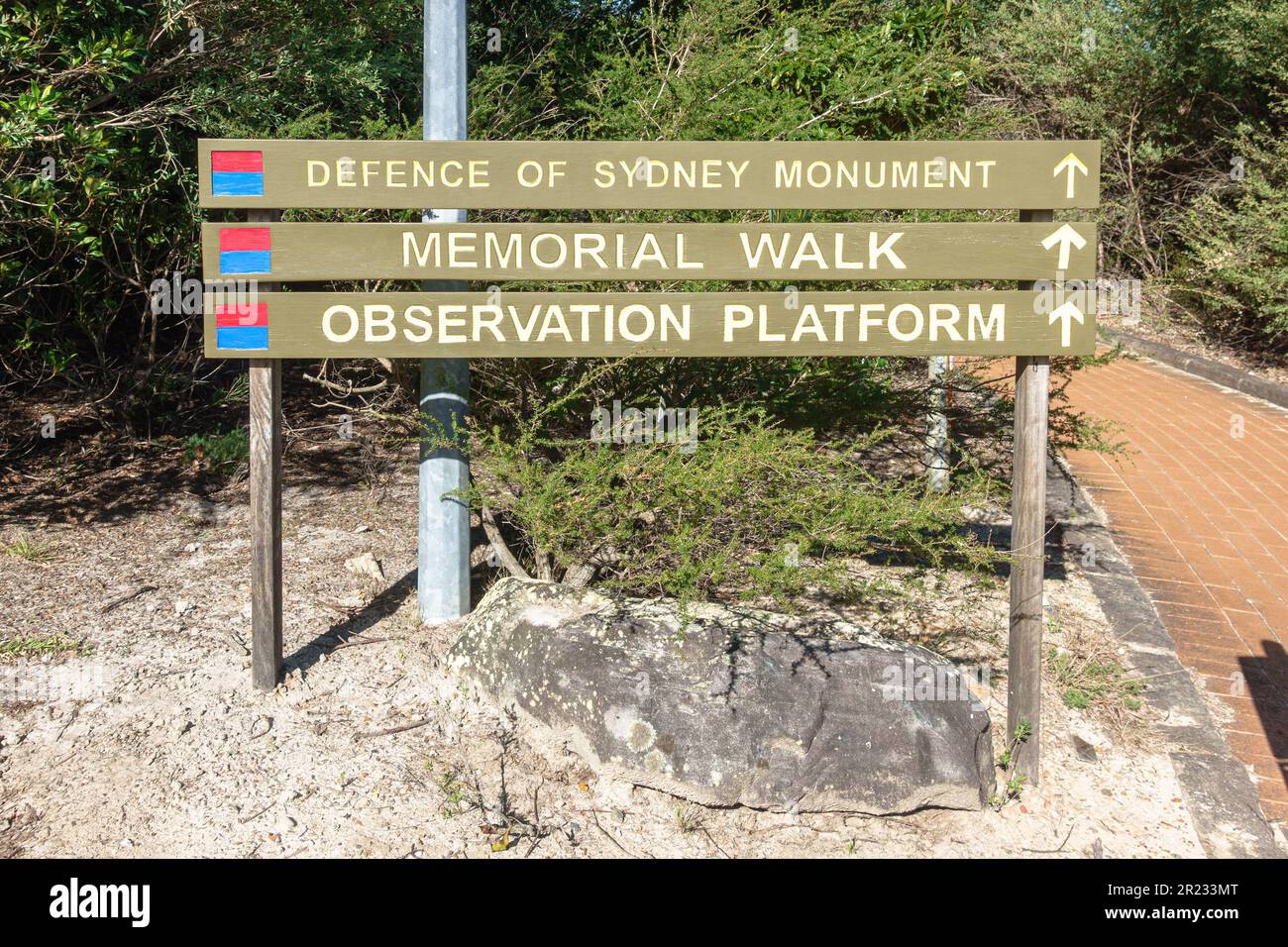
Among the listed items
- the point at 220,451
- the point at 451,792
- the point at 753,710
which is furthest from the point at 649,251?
the point at 220,451

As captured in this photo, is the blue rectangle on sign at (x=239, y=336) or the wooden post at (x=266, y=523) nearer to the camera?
the blue rectangle on sign at (x=239, y=336)

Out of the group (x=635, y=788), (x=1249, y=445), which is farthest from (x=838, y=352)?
(x=1249, y=445)

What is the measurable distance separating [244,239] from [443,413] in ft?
3.82

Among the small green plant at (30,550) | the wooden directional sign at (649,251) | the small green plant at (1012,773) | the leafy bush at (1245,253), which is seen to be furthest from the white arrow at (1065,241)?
the leafy bush at (1245,253)

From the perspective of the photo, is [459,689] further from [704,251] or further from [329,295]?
[704,251]

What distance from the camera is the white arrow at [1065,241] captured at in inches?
169

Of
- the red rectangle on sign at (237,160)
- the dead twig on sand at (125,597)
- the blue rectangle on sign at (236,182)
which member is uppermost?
the red rectangle on sign at (237,160)

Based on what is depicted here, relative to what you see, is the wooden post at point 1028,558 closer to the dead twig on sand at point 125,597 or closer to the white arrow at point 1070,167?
the white arrow at point 1070,167

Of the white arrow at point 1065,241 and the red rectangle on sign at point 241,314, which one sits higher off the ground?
the white arrow at point 1065,241

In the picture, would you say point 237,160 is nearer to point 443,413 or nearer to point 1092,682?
point 443,413

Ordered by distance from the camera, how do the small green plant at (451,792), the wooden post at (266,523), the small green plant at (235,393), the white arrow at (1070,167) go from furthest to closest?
1. the small green plant at (235,393)
2. the wooden post at (266,523)
3. the white arrow at (1070,167)
4. the small green plant at (451,792)

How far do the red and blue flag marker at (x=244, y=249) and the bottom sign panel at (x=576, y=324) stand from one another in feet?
0.34

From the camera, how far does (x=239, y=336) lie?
4.42m

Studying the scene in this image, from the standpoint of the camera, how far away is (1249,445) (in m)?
9.51
